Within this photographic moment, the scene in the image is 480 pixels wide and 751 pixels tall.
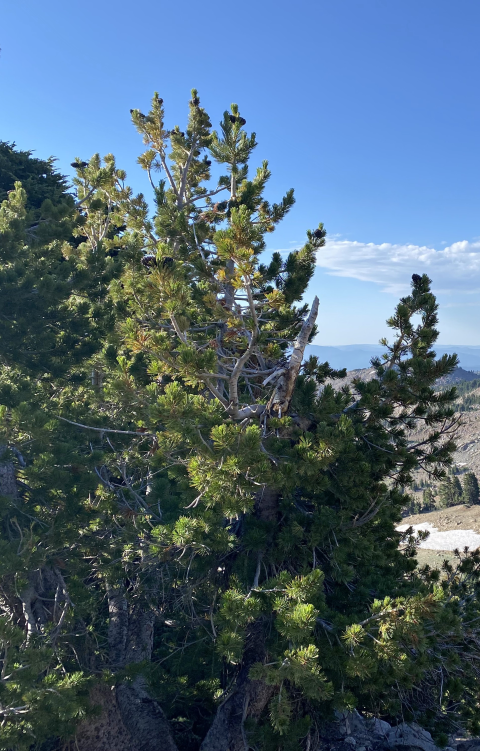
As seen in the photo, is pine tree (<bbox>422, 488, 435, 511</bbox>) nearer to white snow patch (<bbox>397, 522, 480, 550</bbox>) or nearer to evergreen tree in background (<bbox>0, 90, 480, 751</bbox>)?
white snow patch (<bbox>397, 522, 480, 550</bbox>)

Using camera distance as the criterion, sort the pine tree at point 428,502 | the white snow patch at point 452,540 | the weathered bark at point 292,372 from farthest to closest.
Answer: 1. the pine tree at point 428,502
2. the white snow patch at point 452,540
3. the weathered bark at point 292,372

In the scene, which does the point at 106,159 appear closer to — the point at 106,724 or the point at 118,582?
the point at 118,582

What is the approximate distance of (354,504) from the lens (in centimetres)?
529

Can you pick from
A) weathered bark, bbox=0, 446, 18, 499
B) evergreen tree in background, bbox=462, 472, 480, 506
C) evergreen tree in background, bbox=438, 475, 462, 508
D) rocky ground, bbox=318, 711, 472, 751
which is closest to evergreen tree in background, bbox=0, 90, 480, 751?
weathered bark, bbox=0, 446, 18, 499

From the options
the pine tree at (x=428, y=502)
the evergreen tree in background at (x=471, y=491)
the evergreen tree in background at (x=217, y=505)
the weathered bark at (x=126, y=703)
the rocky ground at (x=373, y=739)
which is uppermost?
the evergreen tree in background at (x=217, y=505)

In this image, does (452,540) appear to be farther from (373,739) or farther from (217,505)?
(217,505)

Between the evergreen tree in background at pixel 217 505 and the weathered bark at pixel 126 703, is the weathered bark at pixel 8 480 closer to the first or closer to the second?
the evergreen tree in background at pixel 217 505

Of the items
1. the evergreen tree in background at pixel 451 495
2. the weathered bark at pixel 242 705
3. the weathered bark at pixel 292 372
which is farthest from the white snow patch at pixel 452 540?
the weathered bark at pixel 292 372

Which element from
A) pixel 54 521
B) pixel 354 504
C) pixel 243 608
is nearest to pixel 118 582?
pixel 54 521

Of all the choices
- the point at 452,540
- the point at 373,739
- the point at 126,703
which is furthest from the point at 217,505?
the point at 452,540

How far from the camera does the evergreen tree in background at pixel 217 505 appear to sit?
13.9 ft

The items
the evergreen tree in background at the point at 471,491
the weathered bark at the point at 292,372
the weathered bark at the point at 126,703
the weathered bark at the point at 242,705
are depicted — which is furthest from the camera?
the evergreen tree in background at the point at 471,491

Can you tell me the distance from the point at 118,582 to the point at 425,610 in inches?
203

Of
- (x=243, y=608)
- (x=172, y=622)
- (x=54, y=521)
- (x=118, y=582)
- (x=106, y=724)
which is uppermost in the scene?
(x=54, y=521)
